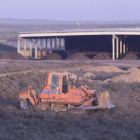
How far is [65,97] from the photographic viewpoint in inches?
467

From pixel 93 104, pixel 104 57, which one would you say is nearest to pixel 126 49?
pixel 104 57

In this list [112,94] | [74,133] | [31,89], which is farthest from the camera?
[112,94]

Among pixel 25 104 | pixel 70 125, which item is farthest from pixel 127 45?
pixel 70 125

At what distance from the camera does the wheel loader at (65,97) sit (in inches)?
464

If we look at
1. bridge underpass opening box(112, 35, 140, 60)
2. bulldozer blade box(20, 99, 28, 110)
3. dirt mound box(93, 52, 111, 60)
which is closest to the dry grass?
bulldozer blade box(20, 99, 28, 110)

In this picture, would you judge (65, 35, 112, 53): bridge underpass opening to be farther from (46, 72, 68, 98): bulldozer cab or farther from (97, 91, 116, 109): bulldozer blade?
(46, 72, 68, 98): bulldozer cab

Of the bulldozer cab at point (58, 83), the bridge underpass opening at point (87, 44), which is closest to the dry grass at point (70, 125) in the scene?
the bulldozer cab at point (58, 83)

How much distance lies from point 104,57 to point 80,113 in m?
41.1

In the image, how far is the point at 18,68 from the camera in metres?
30.4

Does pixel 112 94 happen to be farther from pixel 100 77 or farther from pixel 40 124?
pixel 100 77

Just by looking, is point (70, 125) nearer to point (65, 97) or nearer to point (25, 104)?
point (65, 97)

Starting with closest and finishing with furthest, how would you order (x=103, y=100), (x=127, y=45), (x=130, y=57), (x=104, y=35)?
(x=103, y=100)
(x=130, y=57)
(x=104, y=35)
(x=127, y=45)

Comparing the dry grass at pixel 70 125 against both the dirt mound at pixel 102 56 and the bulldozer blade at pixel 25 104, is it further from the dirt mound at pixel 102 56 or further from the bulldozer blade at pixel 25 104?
the dirt mound at pixel 102 56

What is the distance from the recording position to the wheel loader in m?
11.8
